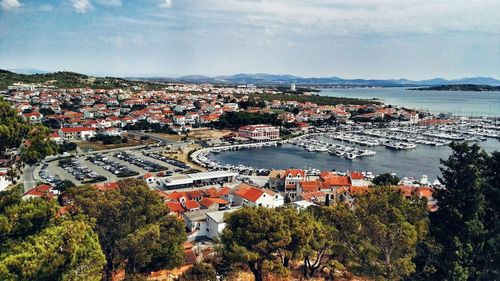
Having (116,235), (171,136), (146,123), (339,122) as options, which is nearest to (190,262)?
(116,235)

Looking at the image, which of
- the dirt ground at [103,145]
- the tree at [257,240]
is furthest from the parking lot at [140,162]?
the tree at [257,240]

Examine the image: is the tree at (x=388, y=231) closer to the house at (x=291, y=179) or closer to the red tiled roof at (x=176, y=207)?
the red tiled roof at (x=176, y=207)

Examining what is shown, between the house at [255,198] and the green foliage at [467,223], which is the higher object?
the green foliage at [467,223]

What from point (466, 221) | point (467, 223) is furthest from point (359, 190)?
point (467, 223)

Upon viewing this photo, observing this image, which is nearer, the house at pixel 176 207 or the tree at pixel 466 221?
the tree at pixel 466 221

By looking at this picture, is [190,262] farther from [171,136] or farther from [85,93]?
[85,93]

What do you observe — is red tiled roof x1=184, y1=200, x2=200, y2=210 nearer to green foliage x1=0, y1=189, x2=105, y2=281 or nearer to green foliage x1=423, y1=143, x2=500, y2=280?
green foliage x1=423, y1=143, x2=500, y2=280

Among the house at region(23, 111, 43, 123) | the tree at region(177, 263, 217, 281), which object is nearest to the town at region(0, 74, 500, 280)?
the house at region(23, 111, 43, 123)
